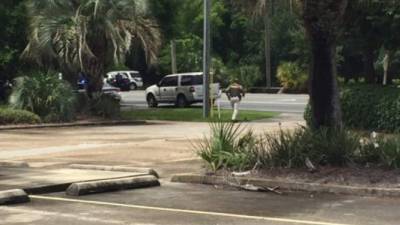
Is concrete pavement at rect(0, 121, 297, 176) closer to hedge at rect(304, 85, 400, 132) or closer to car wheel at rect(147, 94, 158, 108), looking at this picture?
hedge at rect(304, 85, 400, 132)

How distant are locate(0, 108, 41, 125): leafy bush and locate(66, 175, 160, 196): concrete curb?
51.3 ft

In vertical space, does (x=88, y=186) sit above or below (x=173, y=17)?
below

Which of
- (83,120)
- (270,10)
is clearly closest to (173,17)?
(83,120)

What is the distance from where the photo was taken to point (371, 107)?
2128cm

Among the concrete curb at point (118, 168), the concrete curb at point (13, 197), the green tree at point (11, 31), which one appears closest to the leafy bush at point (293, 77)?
the green tree at point (11, 31)

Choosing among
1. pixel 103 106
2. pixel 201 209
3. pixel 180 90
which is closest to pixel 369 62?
pixel 103 106

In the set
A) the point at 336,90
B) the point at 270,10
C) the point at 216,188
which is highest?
the point at 270,10

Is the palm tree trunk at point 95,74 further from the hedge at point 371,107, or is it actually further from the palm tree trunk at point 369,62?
the hedge at point 371,107

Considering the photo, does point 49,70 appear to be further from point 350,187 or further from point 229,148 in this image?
point 350,187

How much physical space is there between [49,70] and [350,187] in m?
21.0

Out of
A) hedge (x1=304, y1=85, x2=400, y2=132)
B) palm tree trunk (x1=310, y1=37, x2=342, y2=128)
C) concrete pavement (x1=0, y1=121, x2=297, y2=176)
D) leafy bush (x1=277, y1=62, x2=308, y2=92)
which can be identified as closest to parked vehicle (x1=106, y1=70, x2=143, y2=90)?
leafy bush (x1=277, y1=62, x2=308, y2=92)

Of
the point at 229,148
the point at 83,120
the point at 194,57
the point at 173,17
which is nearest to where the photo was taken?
the point at 229,148

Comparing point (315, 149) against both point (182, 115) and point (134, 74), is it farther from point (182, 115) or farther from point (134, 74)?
point (134, 74)

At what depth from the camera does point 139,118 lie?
3189 centimetres
